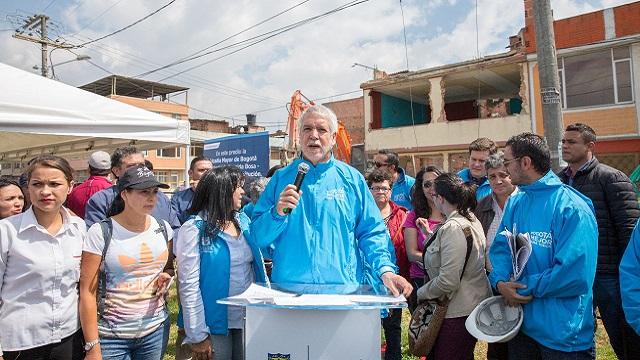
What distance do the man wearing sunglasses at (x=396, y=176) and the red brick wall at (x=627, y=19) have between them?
11939mm

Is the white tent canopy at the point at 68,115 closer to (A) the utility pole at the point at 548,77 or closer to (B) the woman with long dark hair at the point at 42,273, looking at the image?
(B) the woman with long dark hair at the point at 42,273

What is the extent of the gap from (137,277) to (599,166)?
3.26 m

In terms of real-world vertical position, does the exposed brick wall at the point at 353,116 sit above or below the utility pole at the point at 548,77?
above

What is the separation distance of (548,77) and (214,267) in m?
3.78

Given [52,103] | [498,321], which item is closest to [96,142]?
[52,103]

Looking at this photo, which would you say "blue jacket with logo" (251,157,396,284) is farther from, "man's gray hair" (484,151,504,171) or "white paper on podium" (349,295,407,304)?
"man's gray hair" (484,151,504,171)

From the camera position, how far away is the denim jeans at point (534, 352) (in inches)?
83.1

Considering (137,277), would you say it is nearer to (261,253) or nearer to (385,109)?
(261,253)

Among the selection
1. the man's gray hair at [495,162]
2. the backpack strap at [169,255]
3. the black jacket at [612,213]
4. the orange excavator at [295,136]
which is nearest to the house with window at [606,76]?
the orange excavator at [295,136]

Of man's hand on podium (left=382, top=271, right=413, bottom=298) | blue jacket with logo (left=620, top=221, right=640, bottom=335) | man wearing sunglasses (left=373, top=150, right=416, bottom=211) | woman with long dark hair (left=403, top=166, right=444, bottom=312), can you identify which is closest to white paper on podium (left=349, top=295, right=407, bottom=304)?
man's hand on podium (left=382, top=271, right=413, bottom=298)

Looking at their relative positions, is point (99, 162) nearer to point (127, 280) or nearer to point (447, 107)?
point (127, 280)

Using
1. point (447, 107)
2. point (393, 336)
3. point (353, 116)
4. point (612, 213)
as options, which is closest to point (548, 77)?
point (612, 213)

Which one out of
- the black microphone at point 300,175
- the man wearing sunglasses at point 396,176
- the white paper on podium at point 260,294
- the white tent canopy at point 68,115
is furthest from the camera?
the man wearing sunglasses at point 396,176

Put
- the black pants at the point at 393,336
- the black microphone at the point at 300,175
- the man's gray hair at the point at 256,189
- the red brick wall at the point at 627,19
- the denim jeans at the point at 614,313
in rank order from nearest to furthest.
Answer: the black microphone at the point at 300,175 < the denim jeans at the point at 614,313 < the black pants at the point at 393,336 < the man's gray hair at the point at 256,189 < the red brick wall at the point at 627,19
